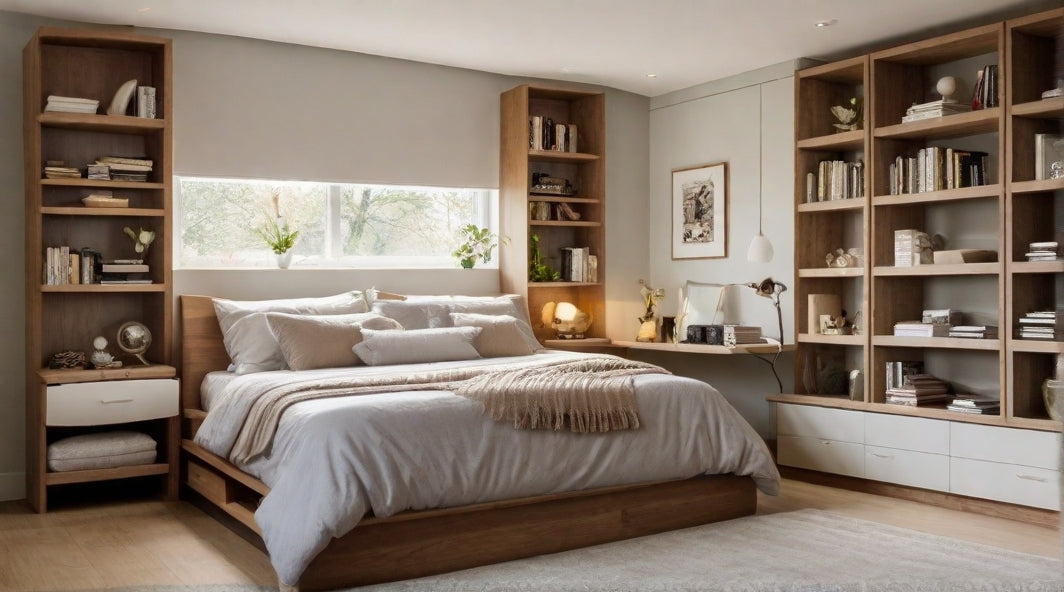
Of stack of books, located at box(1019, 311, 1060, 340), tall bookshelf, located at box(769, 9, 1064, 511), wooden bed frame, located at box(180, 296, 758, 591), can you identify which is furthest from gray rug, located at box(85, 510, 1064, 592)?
stack of books, located at box(1019, 311, 1060, 340)

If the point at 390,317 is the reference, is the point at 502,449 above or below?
below

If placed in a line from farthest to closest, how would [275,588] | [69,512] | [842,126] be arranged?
[842,126] → [69,512] → [275,588]

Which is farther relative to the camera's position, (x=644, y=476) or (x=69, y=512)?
(x=69, y=512)

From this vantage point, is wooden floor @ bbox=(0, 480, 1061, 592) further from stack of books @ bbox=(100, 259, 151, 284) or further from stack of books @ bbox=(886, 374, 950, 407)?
stack of books @ bbox=(100, 259, 151, 284)

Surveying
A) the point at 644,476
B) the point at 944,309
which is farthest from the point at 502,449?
the point at 944,309

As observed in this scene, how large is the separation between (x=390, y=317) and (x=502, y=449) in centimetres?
177

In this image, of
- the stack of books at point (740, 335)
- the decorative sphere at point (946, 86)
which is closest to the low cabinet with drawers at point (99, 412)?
the stack of books at point (740, 335)

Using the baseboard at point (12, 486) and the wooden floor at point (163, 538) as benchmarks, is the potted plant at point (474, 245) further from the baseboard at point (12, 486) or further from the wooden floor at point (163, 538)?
the baseboard at point (12, 486)

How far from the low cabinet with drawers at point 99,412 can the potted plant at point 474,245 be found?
1.89 meters

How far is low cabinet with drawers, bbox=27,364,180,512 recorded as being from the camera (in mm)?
4395

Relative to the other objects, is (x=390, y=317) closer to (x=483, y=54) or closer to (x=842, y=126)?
(x=483, y=54)

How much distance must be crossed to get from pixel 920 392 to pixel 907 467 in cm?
38

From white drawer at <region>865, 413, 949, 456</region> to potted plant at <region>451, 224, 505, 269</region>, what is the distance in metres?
2.48

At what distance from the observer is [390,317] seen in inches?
204
